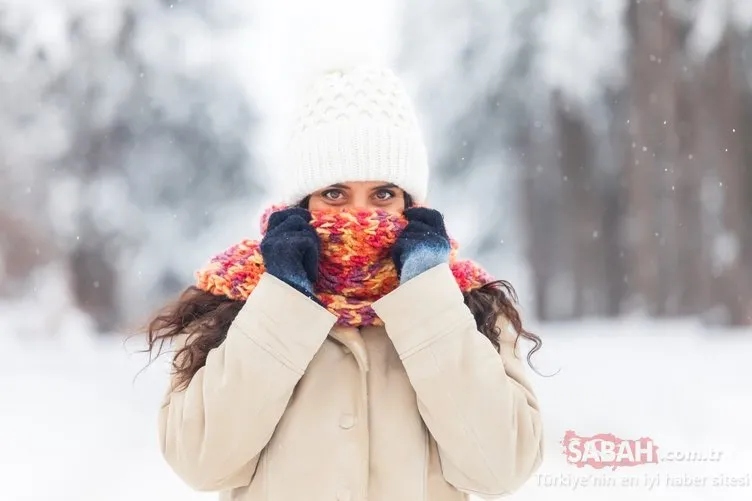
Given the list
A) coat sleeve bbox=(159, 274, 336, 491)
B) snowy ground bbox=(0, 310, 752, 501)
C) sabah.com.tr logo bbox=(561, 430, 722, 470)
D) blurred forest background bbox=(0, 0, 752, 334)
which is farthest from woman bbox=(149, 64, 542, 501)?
blurred forest background bbox=(0, 0, 752, 334)

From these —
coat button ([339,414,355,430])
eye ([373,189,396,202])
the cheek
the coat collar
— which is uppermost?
eye ([373,189,396,202])

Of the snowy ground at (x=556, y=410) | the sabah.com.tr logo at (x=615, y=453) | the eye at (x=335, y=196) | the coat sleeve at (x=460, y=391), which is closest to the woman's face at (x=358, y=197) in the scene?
the eye at (x=335, y=196)

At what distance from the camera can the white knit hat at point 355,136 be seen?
997 mm

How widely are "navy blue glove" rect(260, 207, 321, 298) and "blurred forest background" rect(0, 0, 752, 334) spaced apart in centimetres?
191

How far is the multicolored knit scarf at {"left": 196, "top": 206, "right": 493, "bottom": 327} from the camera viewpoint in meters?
0.93

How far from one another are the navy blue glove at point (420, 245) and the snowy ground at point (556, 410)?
1351 millimetres

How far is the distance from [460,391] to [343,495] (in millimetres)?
197

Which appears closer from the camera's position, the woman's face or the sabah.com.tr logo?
the woman's face

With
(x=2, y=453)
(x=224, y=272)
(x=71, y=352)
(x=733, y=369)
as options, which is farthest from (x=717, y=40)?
(x=2, y=453)

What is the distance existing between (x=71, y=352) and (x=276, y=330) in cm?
228

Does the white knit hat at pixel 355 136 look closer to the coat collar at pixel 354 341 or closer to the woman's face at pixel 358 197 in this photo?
the woman's face at pixel 358 197

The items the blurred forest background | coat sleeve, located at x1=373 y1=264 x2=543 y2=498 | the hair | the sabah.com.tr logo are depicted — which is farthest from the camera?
the blurred forest background

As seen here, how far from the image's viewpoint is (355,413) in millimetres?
883

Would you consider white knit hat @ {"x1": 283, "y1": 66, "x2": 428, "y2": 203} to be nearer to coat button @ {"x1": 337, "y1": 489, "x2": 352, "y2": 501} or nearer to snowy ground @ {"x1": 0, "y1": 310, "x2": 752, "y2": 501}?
coat button @ {"x1": 337, "y1": 489, "x2": 352, "y2": 501}
